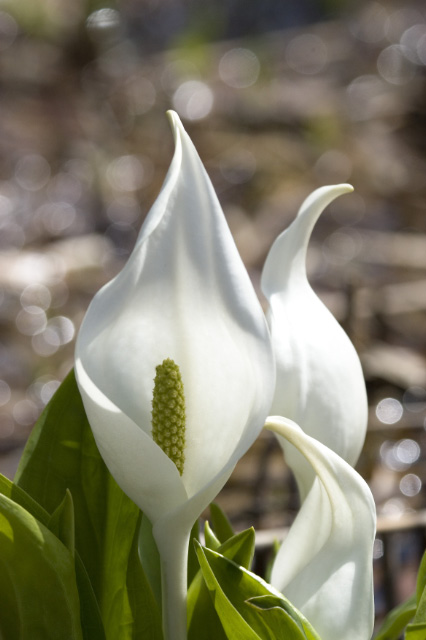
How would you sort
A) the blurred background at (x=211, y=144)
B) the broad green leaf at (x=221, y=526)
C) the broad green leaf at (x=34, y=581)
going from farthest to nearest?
the blurred background at (x=211, y=144)
the broad green leaf at (x=221, y=526)
the broad green leaf at (x=34, y=581)

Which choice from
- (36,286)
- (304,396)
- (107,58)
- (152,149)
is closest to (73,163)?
(152,149)

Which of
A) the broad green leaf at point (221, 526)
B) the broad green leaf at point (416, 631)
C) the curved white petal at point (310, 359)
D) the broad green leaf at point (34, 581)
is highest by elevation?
the curved white petal at point (310, 359)

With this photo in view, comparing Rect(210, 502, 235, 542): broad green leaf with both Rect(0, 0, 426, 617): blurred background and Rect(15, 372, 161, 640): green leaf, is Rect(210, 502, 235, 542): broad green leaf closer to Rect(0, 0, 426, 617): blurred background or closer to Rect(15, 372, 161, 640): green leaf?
Rect(15, 372, 161, 640): green leaf

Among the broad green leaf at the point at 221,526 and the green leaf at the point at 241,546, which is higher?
the green leaf at the point at 241,546

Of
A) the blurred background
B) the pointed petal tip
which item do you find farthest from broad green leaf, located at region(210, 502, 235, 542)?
the blurred background

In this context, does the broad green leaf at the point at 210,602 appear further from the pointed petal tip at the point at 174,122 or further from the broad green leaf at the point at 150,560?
the pointed petal tip at the point at 174,122

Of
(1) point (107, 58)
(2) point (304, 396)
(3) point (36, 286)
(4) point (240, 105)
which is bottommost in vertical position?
(3) point (36, 286)

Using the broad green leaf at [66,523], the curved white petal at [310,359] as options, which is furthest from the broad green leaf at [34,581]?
the curved white petal at [310,359]

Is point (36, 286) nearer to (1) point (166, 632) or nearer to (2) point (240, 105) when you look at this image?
(2) point (240, 105)
